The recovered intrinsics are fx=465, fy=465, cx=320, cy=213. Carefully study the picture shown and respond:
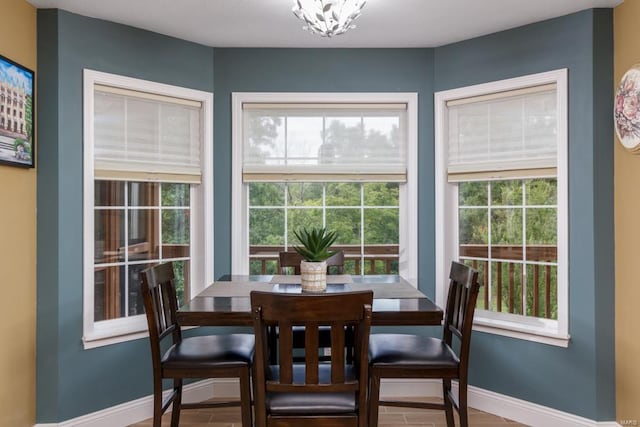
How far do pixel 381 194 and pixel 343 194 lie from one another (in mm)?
296

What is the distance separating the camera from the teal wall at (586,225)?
9.12 ft

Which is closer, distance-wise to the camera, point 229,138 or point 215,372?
point 215,372

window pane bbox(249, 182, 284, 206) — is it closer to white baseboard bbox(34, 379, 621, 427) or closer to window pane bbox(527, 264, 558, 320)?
white baseboard bbox(34, 379, 621, 427)

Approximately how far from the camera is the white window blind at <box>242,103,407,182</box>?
11.6ft

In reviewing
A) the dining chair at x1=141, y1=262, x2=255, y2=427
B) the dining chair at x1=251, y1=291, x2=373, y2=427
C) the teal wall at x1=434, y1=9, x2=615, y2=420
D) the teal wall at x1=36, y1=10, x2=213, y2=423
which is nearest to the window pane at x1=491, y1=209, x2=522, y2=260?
the teal wall at x1=434, y1=9, x2=615, y2=420

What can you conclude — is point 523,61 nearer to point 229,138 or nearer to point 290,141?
point 290,141

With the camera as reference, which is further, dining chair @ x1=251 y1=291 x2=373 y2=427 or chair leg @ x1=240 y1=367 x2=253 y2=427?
chair leg @ x1=240 y1=367 x2=253 y2=427

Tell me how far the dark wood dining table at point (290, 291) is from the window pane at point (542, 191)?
1104 mm

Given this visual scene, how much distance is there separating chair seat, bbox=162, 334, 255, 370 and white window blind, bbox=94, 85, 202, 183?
1.22m

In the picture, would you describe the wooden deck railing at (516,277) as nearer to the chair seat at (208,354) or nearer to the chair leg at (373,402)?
the chair leg at (373,402)

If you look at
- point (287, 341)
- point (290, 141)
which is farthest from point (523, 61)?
point (287, 341)

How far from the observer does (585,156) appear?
2.83m

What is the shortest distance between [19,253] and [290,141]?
1914 millimetres

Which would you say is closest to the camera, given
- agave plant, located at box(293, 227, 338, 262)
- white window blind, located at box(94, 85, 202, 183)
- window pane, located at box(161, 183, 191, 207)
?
agave plant, located at box(293, 227, 338, 262)
